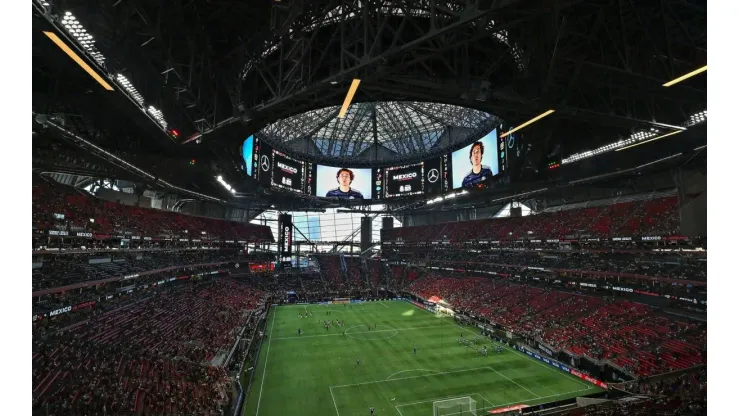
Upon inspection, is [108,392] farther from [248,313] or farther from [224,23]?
[248,313]


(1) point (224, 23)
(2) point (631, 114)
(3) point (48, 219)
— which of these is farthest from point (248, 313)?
(2) point (631, 114)

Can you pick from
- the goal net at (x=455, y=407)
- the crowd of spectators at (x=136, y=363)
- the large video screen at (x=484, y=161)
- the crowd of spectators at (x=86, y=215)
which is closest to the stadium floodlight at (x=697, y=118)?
the goal net at (x=455, y=407)

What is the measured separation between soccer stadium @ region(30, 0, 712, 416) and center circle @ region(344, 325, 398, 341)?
48 cm

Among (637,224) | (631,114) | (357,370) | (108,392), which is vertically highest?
(631,114)

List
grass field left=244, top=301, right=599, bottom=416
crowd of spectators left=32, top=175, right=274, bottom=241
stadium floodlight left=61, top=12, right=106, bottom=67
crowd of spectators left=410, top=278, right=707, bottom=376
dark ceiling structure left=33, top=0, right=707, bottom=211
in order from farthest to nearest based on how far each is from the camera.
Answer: crowd of spectators left=32, top=175, right=274, bottom=241, crowd of spectators left=410, top=278, right=707, bottom=376, grass field left=244, top=301, right=599, bottom=416, dark ceiling structure left=33, top=0, right=707, bottom=211, stadium floodlight left=61, top=12, right=106, bottom=67

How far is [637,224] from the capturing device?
3428cm

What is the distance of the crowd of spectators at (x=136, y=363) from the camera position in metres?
16.9

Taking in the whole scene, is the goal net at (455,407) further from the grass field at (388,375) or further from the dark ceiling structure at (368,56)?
the dark ceiling structure at (368,56)

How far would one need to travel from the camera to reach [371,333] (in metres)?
39.0

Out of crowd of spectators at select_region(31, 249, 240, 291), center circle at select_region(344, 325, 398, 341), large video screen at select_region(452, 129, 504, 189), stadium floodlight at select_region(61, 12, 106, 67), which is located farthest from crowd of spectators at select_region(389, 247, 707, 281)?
crowd of spectators at select_region(31, 249, 240, 291)

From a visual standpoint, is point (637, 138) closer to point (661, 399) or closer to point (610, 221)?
point (610, 221)

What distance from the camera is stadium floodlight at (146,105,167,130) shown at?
56.3ft

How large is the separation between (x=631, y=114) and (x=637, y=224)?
769 inches

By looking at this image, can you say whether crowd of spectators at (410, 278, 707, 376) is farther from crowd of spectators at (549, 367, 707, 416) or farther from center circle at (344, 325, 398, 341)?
center circle at (344, 325, 398, 341)
